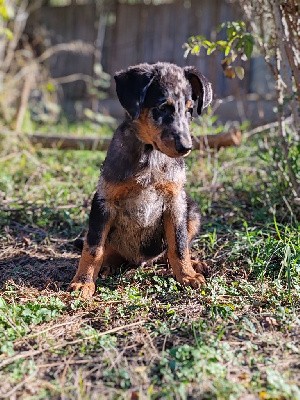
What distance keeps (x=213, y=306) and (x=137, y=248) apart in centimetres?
102

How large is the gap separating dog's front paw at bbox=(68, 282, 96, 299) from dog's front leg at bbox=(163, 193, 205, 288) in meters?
0.64

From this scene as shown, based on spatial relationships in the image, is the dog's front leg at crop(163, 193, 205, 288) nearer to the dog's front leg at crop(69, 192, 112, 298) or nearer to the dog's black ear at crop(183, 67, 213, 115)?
the dog's front leg at crop(69, 192, 112, 298)

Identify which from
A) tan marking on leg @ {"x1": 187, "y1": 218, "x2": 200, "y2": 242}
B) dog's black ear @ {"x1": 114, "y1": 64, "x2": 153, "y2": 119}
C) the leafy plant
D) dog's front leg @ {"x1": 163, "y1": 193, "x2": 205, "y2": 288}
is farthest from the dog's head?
the leafy plant

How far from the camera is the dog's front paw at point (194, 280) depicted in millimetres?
4156

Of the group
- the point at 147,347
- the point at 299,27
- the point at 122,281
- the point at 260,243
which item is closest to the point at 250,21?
the point at 299,27

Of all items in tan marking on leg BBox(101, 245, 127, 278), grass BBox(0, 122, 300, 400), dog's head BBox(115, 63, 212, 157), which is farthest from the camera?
tan marking on leg BBox(101, 245, 127, 278)

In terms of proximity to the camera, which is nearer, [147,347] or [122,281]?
[147,347]

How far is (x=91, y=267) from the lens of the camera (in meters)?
4.20

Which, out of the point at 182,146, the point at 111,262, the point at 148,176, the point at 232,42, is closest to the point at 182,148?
the point at 182,146

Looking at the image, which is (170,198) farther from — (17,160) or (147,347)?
(17,160)

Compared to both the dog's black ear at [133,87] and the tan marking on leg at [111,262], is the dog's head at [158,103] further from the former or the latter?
the tan marking on leg at [111,262]

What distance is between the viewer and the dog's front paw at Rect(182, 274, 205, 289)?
416 cm

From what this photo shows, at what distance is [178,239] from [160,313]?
0.75 metres

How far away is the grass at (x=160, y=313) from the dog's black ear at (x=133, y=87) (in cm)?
128
